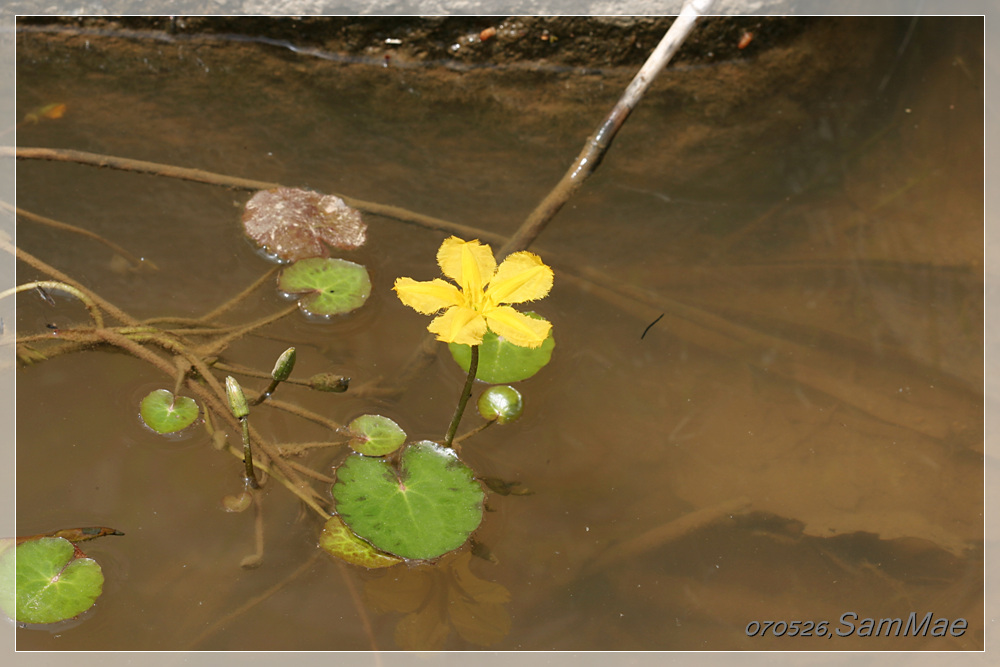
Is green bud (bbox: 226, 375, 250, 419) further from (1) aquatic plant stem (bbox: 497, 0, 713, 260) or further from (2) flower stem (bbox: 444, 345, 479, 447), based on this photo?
(1) aquatic plant stem (bbox: 497, 0, 713, 260)

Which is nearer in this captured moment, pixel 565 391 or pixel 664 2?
pixel 565 391

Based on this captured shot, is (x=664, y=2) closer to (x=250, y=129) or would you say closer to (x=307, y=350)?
(x=250, y=129)

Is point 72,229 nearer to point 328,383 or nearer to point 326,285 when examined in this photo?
point 326,285

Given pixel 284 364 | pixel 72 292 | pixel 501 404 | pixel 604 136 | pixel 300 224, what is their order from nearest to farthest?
pixel 284 364, pixel 501 404, pixel 72 292, pixel 300 224, pixel 604 136

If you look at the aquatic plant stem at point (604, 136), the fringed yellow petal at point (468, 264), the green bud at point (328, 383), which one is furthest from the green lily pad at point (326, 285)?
the fringed yellow petal at point (468, 264)

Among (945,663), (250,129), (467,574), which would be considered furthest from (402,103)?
(945,663)

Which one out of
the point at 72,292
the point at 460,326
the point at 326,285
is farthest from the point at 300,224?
the point at 460,326

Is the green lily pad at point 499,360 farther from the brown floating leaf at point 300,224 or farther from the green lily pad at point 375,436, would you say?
the brown floating leaf at point 300,224
